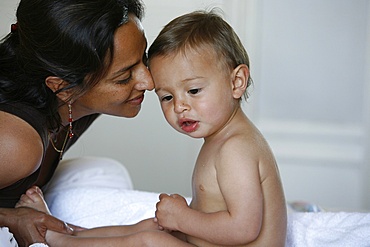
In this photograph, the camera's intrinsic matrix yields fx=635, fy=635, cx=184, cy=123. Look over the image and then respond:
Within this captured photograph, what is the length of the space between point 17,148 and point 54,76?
0.22 m

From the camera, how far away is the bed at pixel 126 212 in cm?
188

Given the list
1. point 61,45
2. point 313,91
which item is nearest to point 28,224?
point 61,45

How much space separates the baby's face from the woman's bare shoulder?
0.38 m

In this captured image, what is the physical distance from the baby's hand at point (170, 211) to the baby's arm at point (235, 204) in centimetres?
5

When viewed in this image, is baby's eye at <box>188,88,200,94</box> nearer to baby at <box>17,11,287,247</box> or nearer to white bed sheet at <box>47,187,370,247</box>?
baby at <box>17,11,287,247</box>

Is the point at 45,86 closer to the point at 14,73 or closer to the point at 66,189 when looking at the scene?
the point at 14,73

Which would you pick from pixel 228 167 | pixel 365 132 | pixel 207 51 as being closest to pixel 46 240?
pixel 228 167

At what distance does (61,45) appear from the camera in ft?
5.48

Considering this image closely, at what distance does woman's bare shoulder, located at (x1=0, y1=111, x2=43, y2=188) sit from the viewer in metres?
1.65

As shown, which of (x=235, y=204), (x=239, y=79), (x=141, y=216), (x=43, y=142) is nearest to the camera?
(x=235, y=204)

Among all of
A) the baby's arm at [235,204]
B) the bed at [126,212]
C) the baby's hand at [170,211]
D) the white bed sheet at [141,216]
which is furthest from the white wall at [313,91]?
the baby's arm at [235,204]

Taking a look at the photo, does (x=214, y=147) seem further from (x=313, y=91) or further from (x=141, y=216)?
(x=313, y=91)

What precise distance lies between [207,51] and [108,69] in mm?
292

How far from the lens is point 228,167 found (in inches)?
61.7
